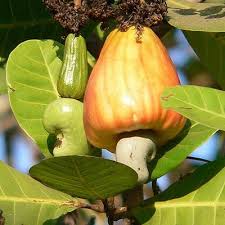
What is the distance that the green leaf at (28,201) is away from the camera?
60.3 inches

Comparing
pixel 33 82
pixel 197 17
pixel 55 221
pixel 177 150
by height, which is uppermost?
pixel 197 17

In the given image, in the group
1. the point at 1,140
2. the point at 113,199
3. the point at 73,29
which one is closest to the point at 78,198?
the point at 113,199

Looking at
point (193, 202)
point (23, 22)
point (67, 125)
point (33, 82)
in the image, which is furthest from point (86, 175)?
point (23, 22)

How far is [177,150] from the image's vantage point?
1.52 meters

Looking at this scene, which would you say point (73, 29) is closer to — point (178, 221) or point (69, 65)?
point (69, 65)

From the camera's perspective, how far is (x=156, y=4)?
150 cm

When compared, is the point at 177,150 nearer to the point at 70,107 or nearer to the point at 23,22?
the point at 70,107

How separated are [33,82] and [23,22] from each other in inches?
9.9

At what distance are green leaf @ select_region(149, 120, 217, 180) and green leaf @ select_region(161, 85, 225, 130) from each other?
9 cm

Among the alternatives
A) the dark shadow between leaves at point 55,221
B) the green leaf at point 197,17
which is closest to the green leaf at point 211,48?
the green leaf at point 197,17

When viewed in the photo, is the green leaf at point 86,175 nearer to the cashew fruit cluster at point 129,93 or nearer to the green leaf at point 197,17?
the cashew fruit cluster at point 129,93

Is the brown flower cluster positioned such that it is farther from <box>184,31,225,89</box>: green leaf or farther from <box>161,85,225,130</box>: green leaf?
<box>184,31,225,89</box>: green leaf

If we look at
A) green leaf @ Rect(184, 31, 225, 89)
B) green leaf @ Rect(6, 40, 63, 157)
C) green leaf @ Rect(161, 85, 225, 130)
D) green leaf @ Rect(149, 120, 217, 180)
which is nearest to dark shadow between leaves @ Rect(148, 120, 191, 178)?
green leaf @ Rect(149, 120, 217, 180)

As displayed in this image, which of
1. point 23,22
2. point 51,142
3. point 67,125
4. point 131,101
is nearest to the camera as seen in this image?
point 131,101
